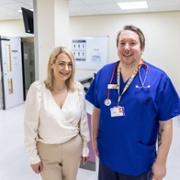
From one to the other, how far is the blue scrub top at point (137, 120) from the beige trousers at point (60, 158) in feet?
0.79

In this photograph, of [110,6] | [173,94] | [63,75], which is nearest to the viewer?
[173,94]

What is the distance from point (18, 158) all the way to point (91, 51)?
4015 mm

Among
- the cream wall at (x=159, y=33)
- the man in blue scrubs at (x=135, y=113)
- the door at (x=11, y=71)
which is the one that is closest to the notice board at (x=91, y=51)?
the cream wall at (x=159, y=33)

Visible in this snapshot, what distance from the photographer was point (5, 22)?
6.41 metres

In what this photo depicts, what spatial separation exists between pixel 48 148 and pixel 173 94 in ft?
2.86

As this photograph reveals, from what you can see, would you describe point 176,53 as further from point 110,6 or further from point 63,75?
point 63,75

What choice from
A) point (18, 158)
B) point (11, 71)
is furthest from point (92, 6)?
point (18, 158)

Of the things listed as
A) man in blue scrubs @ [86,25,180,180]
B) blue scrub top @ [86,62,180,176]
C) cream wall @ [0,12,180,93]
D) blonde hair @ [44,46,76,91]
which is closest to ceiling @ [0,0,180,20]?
cream wall @ [0,12,180,93]

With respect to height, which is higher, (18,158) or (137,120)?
(137,120)

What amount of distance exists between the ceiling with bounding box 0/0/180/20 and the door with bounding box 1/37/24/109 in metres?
0.81

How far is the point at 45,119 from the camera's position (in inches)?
50.4

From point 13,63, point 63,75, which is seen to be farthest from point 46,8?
point 13,63

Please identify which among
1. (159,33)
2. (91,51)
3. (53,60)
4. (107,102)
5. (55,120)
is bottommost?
(55,120)

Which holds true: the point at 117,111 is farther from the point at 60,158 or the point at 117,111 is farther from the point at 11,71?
the point at 11,71
